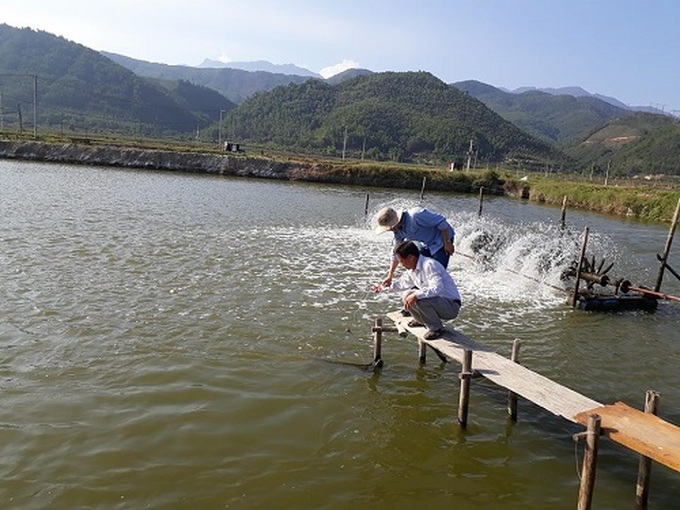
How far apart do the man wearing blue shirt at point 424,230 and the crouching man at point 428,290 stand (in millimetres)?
920

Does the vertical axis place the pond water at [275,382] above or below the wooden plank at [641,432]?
below

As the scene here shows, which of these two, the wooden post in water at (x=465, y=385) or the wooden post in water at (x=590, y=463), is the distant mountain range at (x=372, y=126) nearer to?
the wooden post in water at (x=465, y=385)

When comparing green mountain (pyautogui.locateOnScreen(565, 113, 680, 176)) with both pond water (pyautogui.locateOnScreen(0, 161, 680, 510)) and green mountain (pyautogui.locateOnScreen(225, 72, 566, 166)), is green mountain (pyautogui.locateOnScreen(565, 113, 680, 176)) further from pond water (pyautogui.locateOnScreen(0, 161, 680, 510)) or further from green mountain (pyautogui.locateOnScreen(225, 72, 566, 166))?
pond water (pyautogui.locateOnScreen(0, 161, 680, 510))

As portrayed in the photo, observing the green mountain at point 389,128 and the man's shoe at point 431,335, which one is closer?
the man's shoe at point 431,335

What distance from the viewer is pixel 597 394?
936cm

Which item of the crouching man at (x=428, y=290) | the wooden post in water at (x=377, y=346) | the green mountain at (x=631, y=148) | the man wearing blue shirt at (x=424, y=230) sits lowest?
the wooden post in water at (x=377, y=346)

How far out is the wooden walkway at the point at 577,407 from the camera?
5.49 metres

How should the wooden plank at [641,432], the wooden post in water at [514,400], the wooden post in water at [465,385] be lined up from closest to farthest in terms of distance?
the wooden plank at [641,432]
the wooden post in water at [465,385]
the wooden post in water at [514,400]

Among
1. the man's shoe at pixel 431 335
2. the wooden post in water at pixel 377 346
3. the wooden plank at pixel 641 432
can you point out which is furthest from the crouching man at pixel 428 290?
the wooden plank at pixel 641 432

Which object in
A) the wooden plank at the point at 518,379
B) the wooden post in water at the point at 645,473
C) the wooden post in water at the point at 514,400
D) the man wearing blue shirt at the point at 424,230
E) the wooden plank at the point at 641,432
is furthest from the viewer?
the man wearing blue shirt at the point at 424,230

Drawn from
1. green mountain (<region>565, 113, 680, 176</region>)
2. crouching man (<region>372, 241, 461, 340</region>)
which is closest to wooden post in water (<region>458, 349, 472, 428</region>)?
crouching man (<region>372, 241, 461, 340</region>)

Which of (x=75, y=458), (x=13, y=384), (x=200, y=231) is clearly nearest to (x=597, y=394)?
(x=75, y=458)

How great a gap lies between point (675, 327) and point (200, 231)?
16535mm

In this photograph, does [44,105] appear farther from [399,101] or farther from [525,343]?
[525,343]
